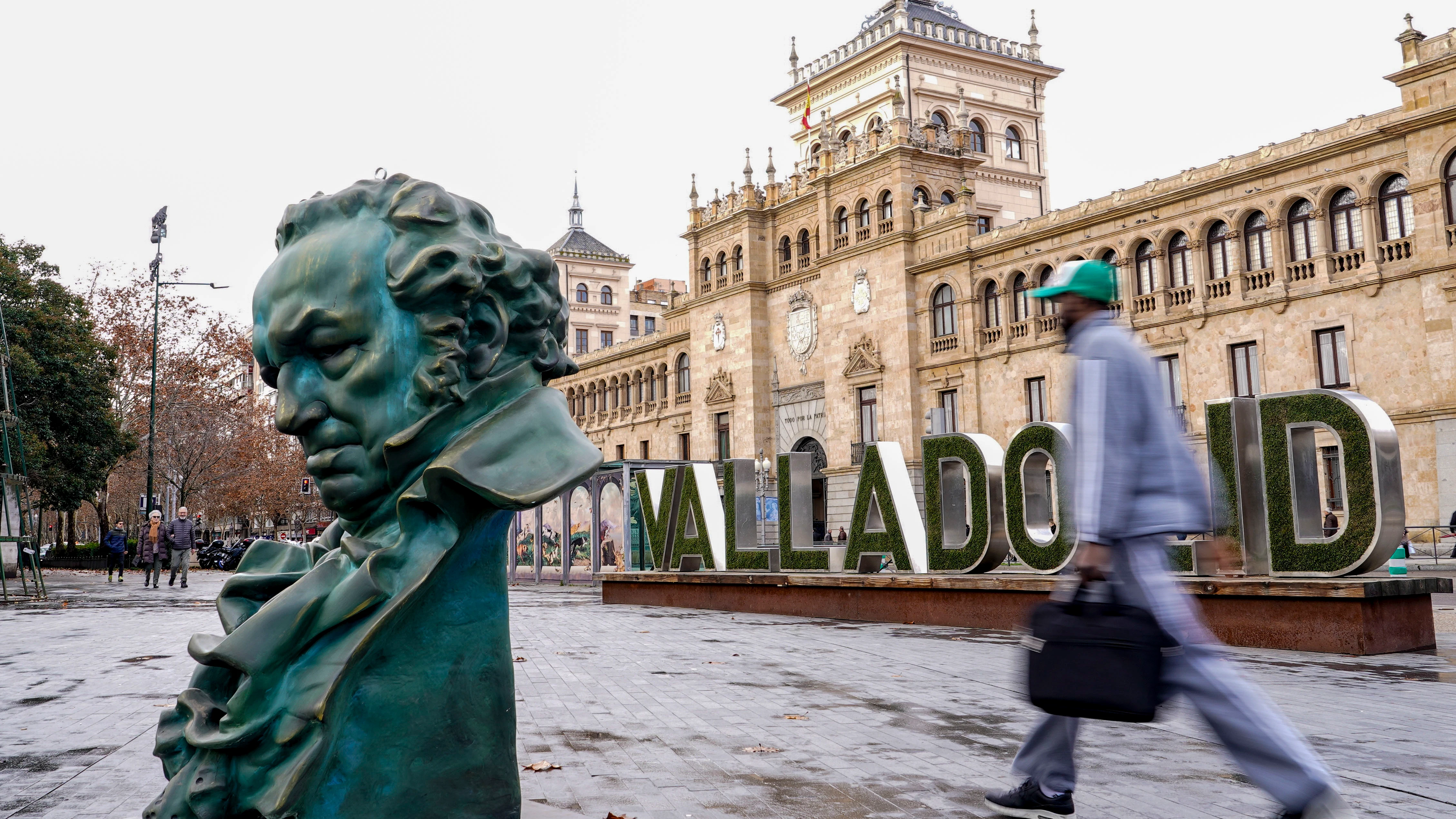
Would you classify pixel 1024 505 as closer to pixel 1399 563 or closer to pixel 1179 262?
pixel 1399 563

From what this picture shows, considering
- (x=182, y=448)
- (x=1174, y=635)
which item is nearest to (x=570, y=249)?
(x=182, y=448)

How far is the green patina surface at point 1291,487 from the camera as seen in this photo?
8195 mm

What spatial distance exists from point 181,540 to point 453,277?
23.5 meters

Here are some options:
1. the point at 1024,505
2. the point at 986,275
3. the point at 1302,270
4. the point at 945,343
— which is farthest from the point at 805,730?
the point at 945,343

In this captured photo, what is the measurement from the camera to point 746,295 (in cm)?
3859

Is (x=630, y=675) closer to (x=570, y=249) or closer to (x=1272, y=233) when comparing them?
(x=1272, y=233)

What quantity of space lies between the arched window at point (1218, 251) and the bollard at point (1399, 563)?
329 inches

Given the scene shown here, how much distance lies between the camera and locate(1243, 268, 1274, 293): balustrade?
83.0 feet

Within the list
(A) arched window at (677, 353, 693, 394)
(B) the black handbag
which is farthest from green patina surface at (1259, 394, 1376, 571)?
(A) arched window at (677, 353, 693, 394)

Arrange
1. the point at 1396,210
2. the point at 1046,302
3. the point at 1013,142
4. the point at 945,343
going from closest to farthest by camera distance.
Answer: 1. the point at 1396,210
2. the point at 1046,302
3. the point at 945,343
4. the point at 1013,142

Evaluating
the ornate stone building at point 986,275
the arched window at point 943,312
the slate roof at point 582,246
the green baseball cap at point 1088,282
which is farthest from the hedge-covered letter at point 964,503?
the slate roof at point 582,246

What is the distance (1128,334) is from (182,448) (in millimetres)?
36708

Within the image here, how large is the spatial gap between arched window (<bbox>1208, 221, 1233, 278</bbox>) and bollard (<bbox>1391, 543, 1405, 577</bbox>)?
8.35m

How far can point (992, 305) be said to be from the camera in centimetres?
3142
